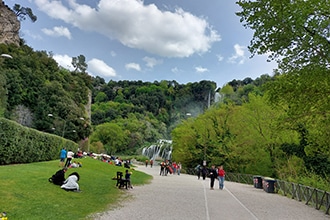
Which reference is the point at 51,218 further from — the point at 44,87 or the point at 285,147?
the point at 44,87

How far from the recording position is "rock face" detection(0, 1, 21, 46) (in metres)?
63.9

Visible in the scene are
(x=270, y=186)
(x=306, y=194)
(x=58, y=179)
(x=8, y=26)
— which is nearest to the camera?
(x=58, y=179)

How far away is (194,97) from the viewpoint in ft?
603

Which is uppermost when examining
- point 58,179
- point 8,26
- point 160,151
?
point 8,26

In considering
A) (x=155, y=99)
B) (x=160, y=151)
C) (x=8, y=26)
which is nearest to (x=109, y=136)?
(x=160, y=151)

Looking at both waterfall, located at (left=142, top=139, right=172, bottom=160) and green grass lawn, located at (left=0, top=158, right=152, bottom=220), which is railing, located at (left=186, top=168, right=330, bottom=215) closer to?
green grass lawn, located at (left=0, top=158, right=152, bottom=220)

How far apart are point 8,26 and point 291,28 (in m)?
71.1

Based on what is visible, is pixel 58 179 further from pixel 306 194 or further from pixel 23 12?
pixel 23 12

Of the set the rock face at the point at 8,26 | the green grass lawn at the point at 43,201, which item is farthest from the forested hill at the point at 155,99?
the green grass lawn at the point at 43,201

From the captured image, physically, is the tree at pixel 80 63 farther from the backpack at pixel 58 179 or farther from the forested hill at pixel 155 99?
the backpack at pixel 58 179

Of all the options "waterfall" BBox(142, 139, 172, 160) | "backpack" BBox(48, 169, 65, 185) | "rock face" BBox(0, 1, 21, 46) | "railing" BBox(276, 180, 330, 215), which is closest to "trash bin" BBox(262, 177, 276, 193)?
"railing" BBox(276, 180, 330, 215)

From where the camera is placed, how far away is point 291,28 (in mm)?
11125

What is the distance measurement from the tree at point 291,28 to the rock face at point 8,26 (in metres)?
65.1

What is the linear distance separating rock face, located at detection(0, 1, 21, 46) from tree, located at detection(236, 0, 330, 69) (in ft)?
214
